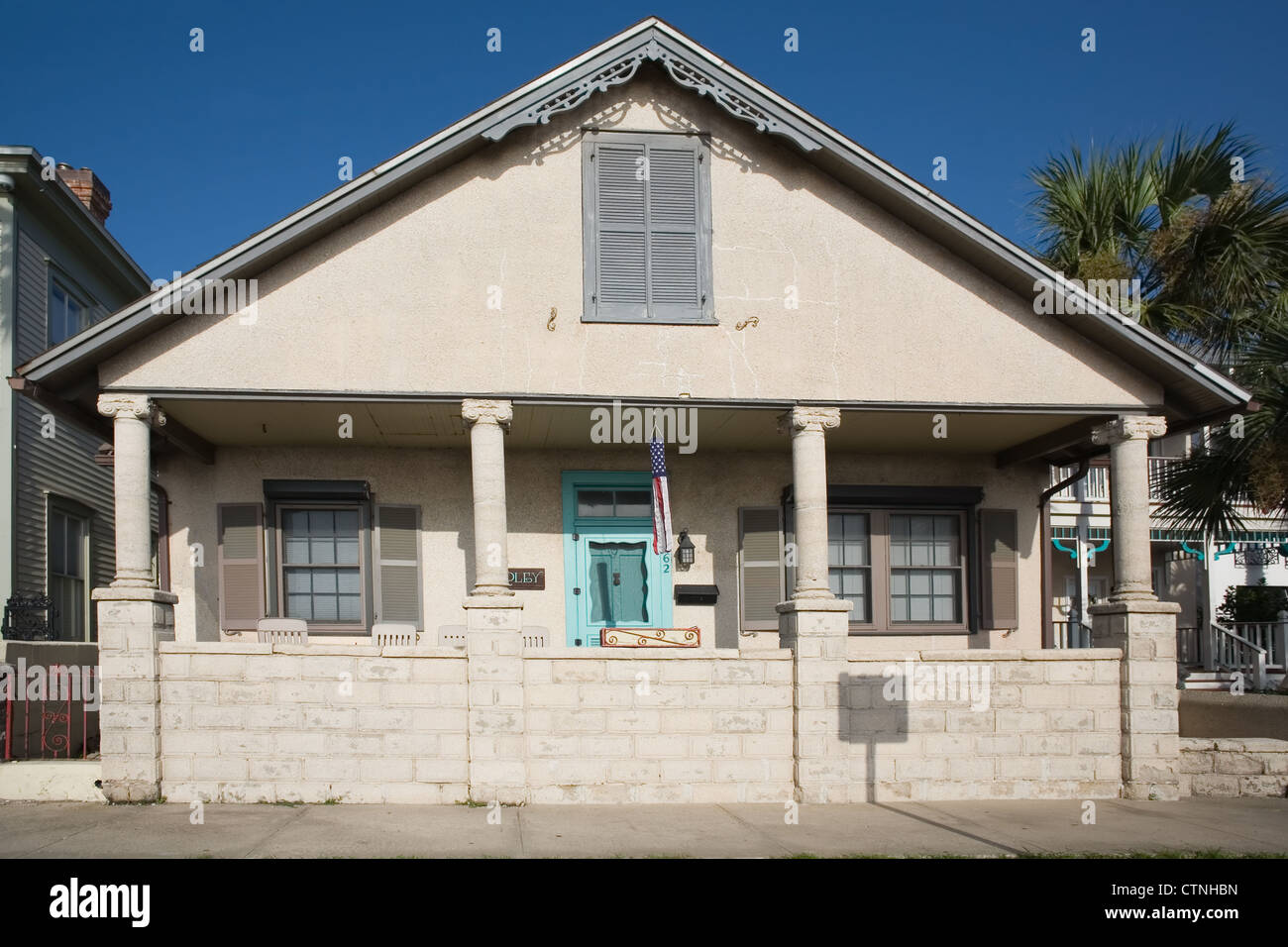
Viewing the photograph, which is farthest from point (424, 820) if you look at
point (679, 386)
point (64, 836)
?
point (679, 386)

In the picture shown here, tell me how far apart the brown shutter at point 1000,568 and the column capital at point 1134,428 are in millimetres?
2246

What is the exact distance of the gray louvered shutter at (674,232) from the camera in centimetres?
1215

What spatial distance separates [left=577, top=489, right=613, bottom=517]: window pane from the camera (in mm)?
14125

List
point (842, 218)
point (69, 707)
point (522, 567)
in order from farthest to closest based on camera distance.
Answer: point (522, 567) < point (842, 218) < point (69, 707)

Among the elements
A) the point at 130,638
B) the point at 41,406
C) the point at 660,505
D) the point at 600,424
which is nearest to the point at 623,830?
the point at 660,505

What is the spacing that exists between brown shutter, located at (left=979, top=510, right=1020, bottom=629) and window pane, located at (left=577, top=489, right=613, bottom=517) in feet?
15.1

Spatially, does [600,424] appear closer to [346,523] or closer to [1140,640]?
[346,523]

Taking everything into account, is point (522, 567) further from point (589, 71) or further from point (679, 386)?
point (589, 71)

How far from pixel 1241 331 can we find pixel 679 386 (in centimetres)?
793

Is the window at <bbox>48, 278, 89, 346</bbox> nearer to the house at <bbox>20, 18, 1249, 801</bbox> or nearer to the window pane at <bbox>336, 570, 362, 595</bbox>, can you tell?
the house at <bbox>20, 18, 1249, 801</bbox>

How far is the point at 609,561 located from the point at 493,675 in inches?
122

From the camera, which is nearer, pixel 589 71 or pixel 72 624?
pixel 589 71

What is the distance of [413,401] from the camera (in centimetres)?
1156

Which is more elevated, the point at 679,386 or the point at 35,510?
the point at 679,386
